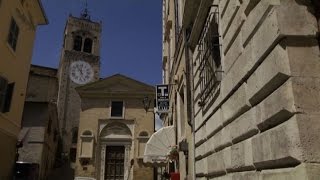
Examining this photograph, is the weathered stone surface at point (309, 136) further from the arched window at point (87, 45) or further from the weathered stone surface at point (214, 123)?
the arched window at point (87, 45)

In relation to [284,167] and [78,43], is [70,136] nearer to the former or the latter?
[78,43]

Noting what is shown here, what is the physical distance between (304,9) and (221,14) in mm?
2278

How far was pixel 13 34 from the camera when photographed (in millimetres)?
13055

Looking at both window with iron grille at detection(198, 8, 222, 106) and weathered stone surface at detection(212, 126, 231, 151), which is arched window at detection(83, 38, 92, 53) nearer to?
window with iron grille at detection(198, 8, 222, 106)

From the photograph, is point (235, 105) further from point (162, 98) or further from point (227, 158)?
point (162, 98)

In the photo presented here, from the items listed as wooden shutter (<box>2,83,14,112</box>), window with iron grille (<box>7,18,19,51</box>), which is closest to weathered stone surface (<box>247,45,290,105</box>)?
wooden shutter (<box>2,83,14,112</box>)

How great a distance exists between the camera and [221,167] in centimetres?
494

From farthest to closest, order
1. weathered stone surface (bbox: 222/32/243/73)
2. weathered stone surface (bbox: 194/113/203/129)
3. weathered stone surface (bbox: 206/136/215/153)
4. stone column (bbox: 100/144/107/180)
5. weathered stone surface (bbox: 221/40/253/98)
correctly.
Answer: stone column (bbox: 100/144/107/180) < weathered stone surface (bbox: 194/113/203/129) < weathered stone surface (bbox: 206/136/215/153) < weathered stone surface (bbox: 222/32/243/73) < weathered stone surface (bbox: 221/40/253/98)

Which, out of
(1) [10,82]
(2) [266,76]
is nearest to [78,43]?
(1) [10,82]

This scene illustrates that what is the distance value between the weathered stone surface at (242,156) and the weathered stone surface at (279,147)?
188 mm

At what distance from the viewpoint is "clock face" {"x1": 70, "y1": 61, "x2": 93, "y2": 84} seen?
161ft

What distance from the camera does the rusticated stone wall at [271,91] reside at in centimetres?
258

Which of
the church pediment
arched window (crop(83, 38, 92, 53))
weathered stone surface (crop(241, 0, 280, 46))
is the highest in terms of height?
arched window (crop(83, 38, 92, 53))

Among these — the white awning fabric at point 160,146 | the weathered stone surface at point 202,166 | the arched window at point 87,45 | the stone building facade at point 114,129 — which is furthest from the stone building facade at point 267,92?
the arched window at point 87,45
